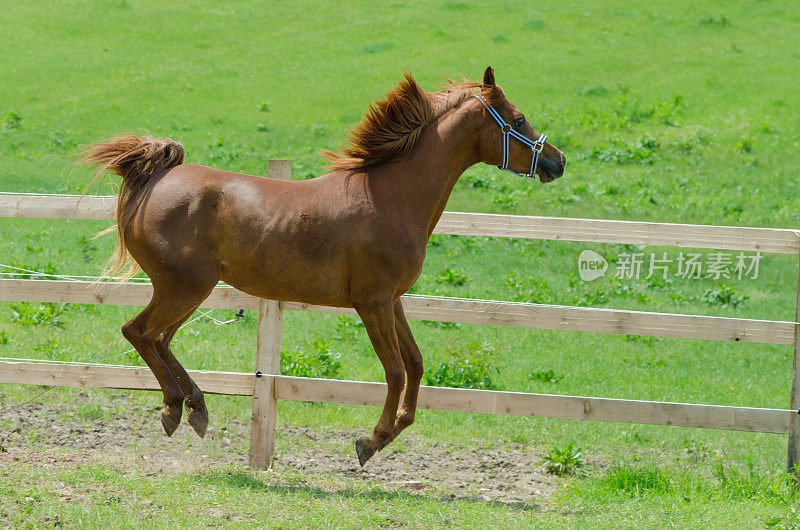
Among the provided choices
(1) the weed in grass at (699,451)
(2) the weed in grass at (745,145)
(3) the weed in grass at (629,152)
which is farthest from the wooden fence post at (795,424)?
(2) the weed in grass at (745,145)

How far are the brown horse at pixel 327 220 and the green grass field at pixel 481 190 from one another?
1.39 ft

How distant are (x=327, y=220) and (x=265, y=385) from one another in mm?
1625

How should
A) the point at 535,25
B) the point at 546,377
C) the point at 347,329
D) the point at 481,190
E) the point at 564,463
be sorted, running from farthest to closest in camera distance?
1. the point at 535,25
2. the point at 481,190
3. the point at 347,329
4. the point at 546,377
5. the point at 564,463

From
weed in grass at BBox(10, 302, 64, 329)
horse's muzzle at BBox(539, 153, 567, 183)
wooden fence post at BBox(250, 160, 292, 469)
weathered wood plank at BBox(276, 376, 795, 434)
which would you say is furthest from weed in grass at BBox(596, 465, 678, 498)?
weed in grass at BBox(10, 302, 64, 329)

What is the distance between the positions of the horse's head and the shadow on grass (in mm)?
2116

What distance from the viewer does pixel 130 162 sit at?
502 cm

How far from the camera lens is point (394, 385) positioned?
4922 mm

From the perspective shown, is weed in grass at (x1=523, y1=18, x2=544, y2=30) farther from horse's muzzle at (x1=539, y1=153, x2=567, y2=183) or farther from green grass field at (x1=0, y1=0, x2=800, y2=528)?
horse's muzzle at (x1=539, y1=153, x2=567, y2=183)

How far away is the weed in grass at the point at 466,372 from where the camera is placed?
7.62m

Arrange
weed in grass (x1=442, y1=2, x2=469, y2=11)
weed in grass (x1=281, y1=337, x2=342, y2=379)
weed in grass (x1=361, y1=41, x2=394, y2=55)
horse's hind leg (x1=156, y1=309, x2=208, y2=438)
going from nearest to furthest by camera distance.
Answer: horse's hind leg (x1=156, y1=309, x2=208, y2=438) < weed in grass (x1=281, y1=337, x2=342, y2=379) < weed in grass (x1=361, y1=41, x2=394, y2=55) < weed in grass (x1=442, y1=2, x2=469, y2=11)

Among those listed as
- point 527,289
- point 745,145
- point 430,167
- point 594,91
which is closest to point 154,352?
point 430,167

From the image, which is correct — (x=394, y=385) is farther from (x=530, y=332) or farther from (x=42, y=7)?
(x=42, y=7)

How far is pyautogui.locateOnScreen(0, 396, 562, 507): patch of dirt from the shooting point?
18.9 feet

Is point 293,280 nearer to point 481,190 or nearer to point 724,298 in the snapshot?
point 724,298
